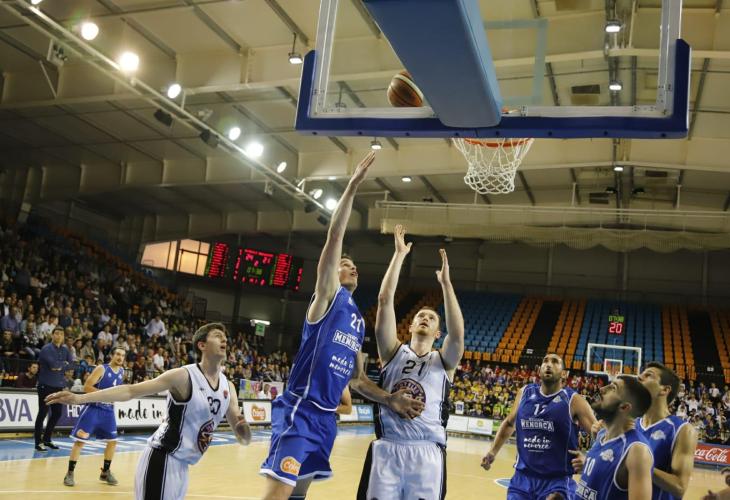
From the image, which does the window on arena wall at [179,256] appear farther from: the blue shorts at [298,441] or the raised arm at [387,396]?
the blue shorts at [298,441]

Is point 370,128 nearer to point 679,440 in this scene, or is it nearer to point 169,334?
point 679,440

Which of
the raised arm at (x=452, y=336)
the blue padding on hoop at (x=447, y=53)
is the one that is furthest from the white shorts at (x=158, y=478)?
the blue padding on hoop at (x=447, y=53)

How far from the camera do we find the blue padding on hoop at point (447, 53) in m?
3.53

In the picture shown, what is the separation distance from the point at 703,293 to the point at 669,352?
195 inches

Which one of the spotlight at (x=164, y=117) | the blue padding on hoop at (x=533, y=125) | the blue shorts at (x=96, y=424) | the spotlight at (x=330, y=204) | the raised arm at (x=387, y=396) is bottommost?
the blue shorts at (x=96, y=424)

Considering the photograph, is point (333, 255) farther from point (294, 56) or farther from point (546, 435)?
point (294, 56)

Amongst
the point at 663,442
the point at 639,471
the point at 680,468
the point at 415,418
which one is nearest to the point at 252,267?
the point at 415,418

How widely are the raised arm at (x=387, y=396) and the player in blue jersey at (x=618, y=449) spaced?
107 centimetres

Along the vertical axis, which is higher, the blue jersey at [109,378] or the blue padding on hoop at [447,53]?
the blue padding on hoop at [447,53]

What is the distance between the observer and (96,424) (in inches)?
348

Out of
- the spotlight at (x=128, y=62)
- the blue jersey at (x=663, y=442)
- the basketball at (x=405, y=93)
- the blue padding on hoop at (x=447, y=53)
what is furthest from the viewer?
the spotlight at (x=128, y=62)

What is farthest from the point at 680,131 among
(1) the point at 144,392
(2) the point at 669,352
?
(2) the point at 669,352

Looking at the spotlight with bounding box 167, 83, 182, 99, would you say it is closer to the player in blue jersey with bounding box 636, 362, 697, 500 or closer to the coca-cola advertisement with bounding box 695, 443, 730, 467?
the player in blue jersey with bounding box 636, 362, 697, 500

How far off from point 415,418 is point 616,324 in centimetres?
2198
